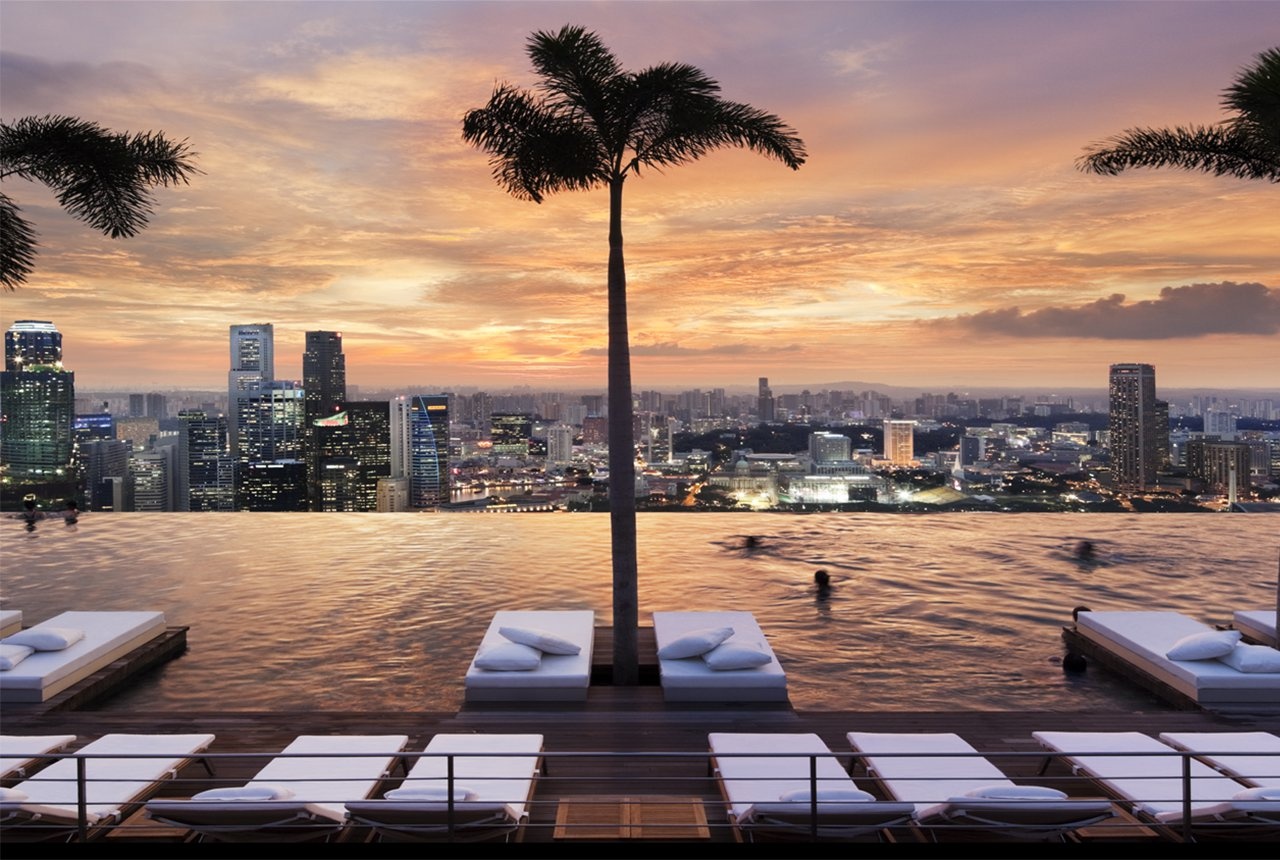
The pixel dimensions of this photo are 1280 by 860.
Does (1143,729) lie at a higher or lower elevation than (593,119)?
lower

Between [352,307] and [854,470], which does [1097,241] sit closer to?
[854,470]

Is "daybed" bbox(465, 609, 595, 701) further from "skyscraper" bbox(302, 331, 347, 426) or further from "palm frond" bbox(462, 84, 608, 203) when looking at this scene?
"skyscraper" bbox(302, 331, 347, 426)

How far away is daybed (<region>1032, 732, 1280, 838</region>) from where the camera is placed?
4199mm

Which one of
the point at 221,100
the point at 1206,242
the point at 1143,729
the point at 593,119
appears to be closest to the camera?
the point at 1143,729

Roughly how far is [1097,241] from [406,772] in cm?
1850

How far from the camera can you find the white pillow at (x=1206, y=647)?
6.92m

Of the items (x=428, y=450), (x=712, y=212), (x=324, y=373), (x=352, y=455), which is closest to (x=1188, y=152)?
(x=712, y=212)

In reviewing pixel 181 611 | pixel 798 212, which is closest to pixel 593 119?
pixel 181 611

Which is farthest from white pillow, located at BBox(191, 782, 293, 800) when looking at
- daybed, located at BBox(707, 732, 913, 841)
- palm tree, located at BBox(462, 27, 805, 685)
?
palm tree, located at BBox(462, 27, 805, 685)

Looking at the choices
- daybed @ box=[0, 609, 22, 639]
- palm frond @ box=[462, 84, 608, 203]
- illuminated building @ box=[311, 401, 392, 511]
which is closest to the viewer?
palm frond @ box=[462, 84, 608, 203]

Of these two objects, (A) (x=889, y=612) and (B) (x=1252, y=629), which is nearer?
(B) (x=1252, y=629)

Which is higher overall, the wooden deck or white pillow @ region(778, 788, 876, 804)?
white pillow @ region(778, 788, 876, 804)

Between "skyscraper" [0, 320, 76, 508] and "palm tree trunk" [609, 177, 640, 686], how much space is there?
50.7ft

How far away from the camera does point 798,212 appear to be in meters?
17.3
